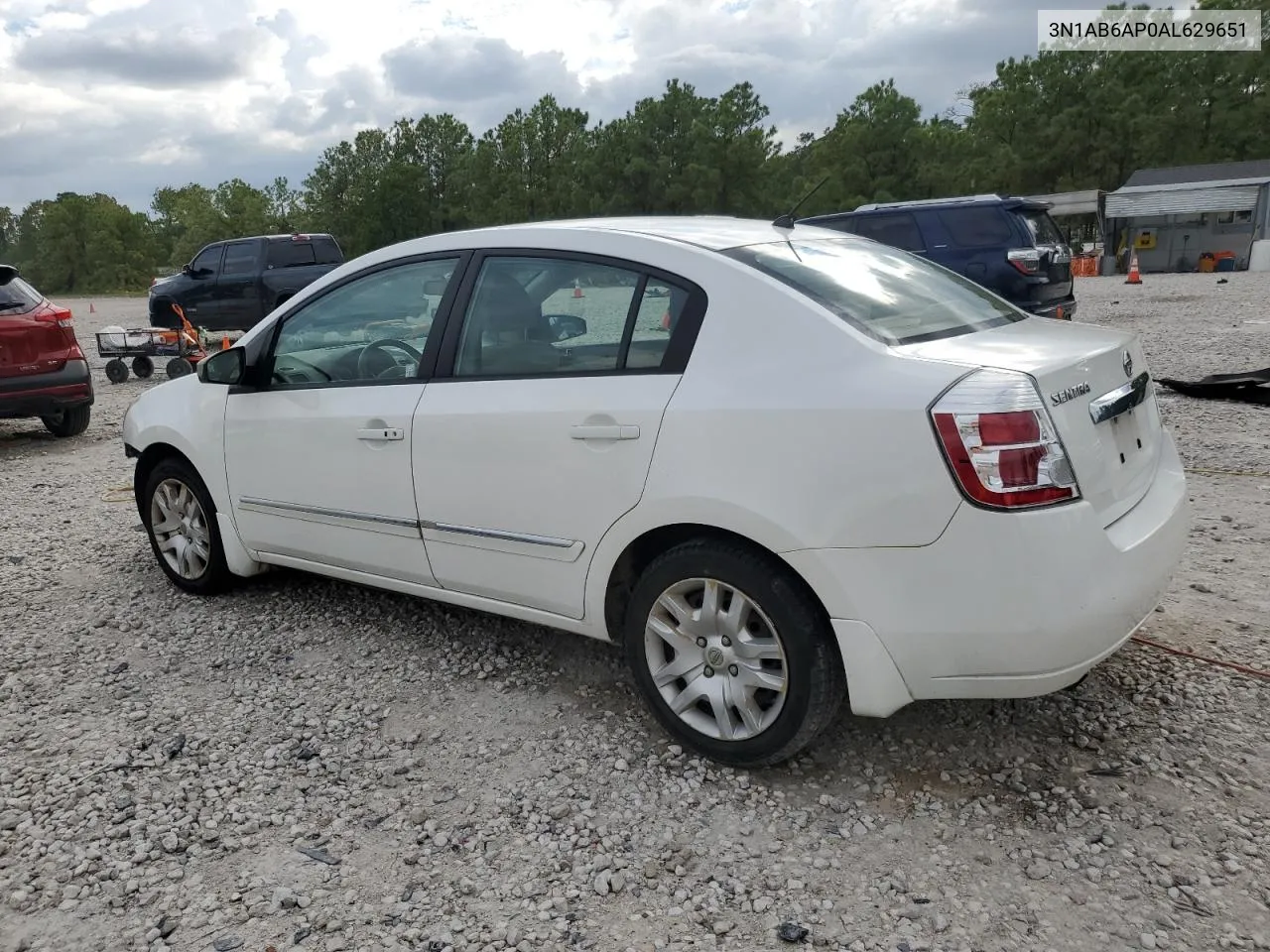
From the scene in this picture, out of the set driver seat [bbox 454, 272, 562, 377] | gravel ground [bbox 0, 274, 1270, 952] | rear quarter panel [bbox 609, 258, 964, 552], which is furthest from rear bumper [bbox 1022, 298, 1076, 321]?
rear quarter panel [bbox 609, 258, 964, 552]

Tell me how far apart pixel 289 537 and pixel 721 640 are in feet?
7.05

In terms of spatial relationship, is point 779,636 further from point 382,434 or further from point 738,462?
point 382,434

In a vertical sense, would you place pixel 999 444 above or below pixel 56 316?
below

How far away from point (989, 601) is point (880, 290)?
3.78 ft

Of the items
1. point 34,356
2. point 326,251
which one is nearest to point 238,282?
point 326,251

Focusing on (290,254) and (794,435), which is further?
(290,254)

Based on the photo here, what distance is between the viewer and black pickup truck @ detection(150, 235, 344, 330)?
18.4 meters

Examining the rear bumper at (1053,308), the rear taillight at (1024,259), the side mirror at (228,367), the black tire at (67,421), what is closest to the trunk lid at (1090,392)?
the side mirror at (228,367)

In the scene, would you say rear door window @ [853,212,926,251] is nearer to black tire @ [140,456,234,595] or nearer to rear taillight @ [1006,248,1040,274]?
rear taillight @ [1006,248,1040,274]

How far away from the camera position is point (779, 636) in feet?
9.20

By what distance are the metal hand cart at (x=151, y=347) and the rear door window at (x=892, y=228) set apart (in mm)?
9439

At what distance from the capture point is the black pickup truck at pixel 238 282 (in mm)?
18406

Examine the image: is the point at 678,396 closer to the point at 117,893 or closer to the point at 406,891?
the point at 406,891

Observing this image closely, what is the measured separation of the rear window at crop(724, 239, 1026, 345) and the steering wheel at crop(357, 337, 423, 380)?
52.6 inches
